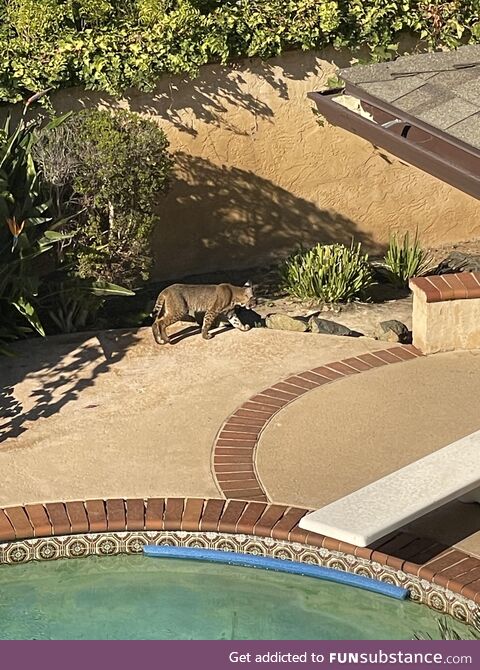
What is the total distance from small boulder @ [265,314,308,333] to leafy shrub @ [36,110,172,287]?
128 cm

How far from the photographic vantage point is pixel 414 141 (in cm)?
792

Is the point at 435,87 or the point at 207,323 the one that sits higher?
the point at 435,87

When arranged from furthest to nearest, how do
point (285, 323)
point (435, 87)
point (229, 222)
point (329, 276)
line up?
point (229, 222), point (329, 276), point (285, 323), point (435, 87)

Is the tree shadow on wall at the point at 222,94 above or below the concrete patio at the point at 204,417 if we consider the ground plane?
above

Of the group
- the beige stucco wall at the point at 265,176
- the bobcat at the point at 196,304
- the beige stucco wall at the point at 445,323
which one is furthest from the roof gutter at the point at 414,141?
the beige stucco wall at the point at 265,176

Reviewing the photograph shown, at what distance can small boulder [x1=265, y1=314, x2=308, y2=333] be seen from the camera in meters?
11.5

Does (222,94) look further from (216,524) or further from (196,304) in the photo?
(216,524)

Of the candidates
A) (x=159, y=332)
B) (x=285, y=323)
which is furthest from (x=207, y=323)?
(x=285, y=323)

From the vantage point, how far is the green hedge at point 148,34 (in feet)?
40.2

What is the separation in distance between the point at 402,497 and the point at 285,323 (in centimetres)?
421

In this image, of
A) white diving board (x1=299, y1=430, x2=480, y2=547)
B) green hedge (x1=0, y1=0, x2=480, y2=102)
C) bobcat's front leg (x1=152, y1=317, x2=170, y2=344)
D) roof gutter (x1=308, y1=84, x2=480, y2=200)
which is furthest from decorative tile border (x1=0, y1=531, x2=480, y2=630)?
green hedge (x1=0, y1=0, x2=480, y2=102)

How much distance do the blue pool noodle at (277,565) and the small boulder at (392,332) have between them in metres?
3.88

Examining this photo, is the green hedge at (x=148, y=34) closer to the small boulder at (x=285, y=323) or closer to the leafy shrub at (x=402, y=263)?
the leafy shrub at (x=402, y=263)
